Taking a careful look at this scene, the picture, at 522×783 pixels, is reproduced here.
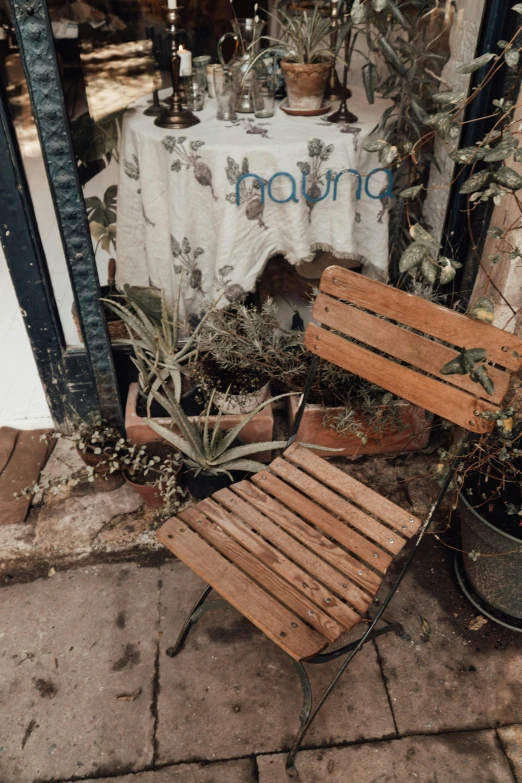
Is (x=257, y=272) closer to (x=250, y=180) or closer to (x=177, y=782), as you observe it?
(x=250, y=180)

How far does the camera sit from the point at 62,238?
2381 millimetres

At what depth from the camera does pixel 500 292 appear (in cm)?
228

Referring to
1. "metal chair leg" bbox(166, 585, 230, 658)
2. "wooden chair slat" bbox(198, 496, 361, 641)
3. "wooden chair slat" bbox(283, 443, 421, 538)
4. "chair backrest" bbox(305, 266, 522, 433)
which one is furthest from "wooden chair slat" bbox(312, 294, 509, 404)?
"metal chair leg" bbox(166, 585, 230, 658)

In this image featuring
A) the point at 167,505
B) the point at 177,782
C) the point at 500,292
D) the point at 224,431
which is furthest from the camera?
the point at 224,431

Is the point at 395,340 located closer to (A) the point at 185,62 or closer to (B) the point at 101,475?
(B) the point at 101,475

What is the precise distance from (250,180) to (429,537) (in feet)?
5.64

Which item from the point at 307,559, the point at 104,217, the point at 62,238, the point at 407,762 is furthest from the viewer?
the point at 104,217

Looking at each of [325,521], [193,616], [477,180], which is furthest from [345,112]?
[193,616]

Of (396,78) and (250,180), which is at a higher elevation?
(396,78)

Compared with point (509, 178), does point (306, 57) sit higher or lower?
higher

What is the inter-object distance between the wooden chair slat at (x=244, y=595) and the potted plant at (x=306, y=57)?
194 centimetres

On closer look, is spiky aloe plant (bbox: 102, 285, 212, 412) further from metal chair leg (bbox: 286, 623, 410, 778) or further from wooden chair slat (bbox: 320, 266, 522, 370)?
metal chair leg (bbox: 286, 623, 410, 778)

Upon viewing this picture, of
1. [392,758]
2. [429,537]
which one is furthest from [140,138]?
[392,758]

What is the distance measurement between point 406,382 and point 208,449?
0.91 meters
